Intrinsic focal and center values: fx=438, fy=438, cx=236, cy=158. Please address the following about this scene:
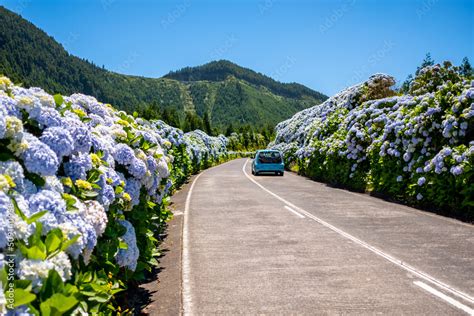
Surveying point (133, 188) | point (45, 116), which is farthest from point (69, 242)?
point (133, 188)

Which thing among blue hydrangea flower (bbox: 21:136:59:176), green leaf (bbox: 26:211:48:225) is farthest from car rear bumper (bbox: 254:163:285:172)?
green leaf (bbox: 26:211:48:225)

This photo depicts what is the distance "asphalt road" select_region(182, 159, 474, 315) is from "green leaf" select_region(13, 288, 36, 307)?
3068 mm

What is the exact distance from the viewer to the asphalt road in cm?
539

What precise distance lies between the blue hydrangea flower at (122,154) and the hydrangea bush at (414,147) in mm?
8832

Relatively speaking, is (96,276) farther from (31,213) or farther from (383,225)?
(383,225)

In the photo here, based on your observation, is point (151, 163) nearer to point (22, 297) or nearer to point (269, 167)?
point (22, 297)

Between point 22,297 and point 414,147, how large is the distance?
13691mm

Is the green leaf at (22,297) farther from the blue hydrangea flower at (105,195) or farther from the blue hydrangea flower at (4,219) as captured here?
the blue hydrangea flower at (105,195)

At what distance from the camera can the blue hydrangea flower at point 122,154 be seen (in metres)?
5.76

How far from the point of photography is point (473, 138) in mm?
12172

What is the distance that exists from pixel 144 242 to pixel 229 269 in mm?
1427

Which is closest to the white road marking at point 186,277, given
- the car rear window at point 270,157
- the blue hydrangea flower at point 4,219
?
the blue hydrangea flower at point 4,219

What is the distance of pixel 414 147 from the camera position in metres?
14.1

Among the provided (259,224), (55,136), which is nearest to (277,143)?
(259,224)
